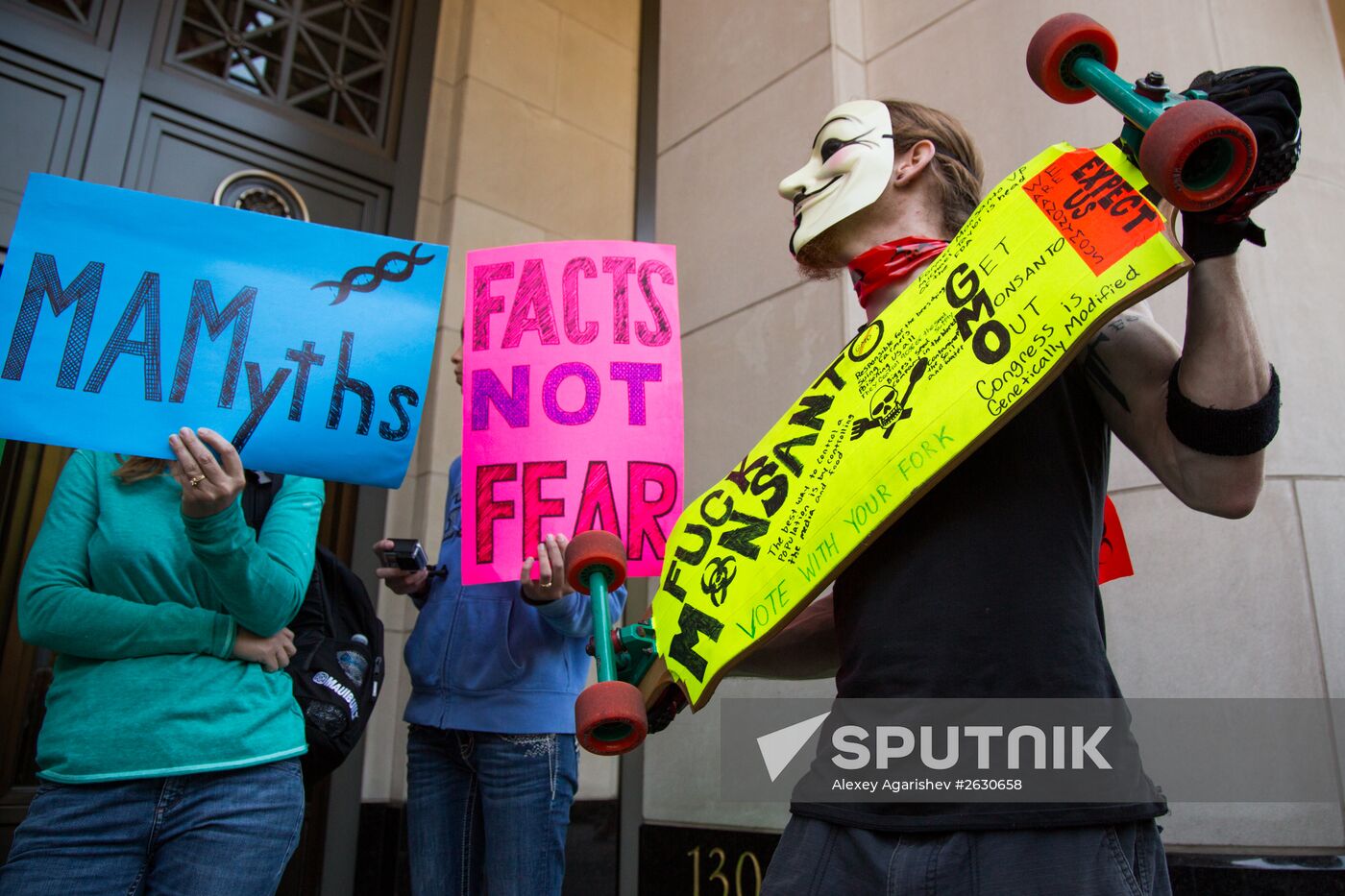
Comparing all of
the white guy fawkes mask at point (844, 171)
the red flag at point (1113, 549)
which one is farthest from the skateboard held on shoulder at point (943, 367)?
the red flag at point (1113, 549)

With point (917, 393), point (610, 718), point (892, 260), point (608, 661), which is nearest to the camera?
point (917, 393)

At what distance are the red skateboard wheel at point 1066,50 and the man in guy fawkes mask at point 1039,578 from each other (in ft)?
1.03

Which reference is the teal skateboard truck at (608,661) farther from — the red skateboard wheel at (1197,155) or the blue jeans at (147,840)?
the red skateboard wheel at (1197,155)

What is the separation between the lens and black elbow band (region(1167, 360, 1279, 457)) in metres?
1.15

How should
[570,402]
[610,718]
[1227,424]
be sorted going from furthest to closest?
[570,402], [610,718], [1227,424]

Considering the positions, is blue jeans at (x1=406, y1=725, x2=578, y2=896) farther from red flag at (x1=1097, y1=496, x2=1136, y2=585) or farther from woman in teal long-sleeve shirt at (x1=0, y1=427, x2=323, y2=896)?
red flag at (x1=1097, y1=496, x2=1136, y2=585)

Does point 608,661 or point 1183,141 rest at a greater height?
point 1183,141

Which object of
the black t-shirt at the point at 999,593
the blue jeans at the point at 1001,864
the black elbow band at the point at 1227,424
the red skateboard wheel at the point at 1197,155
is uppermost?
the red skateboard wheel at the point at 1197,155

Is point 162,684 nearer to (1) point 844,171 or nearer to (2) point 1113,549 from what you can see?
(1) point 844,171

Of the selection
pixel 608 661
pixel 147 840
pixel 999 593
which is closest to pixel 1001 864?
pixel 999 593

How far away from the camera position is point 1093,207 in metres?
1.23

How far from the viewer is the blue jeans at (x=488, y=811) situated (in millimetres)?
2543

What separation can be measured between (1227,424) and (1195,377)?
6cm

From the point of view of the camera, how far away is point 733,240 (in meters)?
4.29
